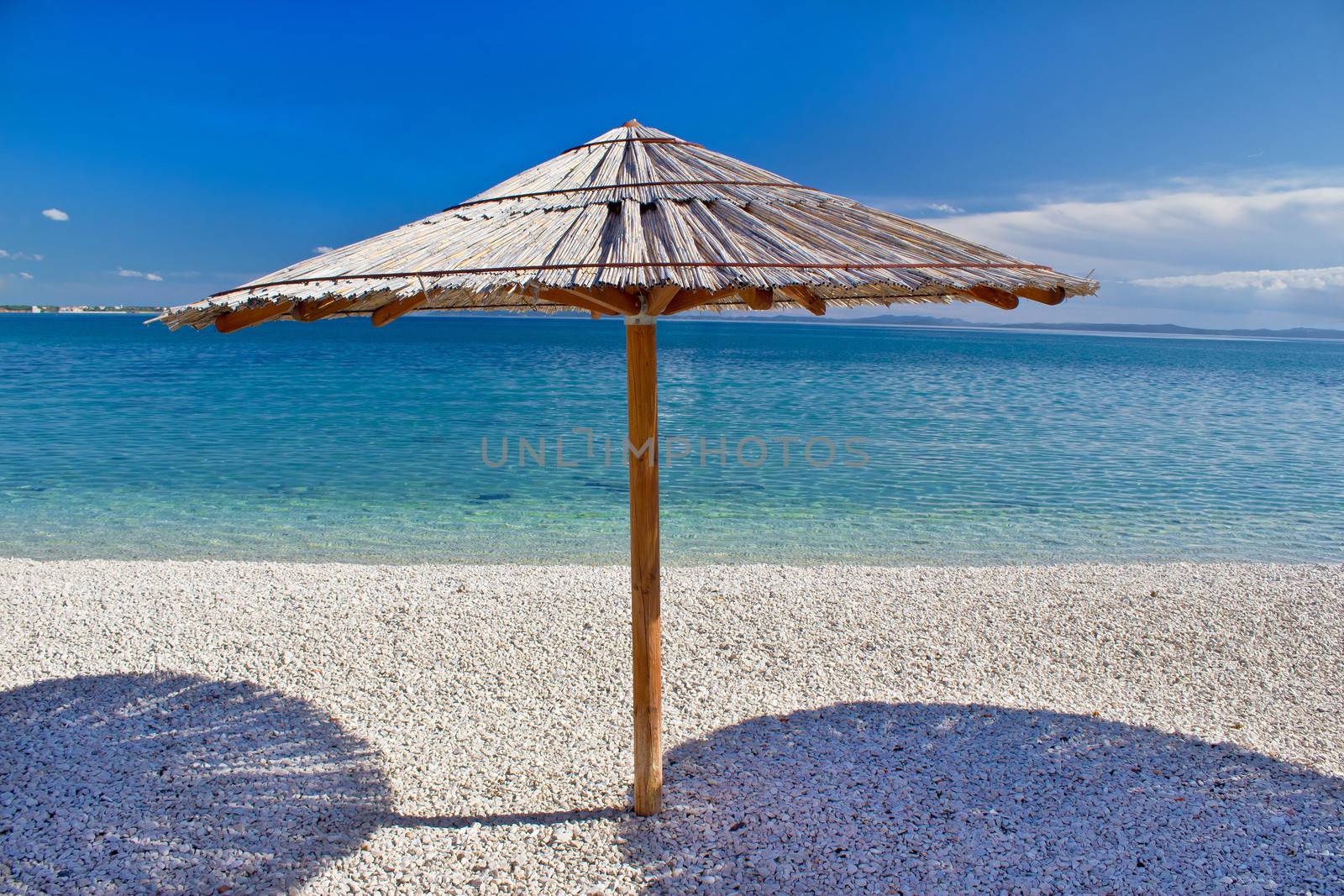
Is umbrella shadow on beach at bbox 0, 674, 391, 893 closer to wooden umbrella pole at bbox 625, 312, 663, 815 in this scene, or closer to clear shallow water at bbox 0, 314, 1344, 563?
wooden umbrella pole at bbox 625, 312, 663, 815

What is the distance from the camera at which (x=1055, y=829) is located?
→ 315 cm

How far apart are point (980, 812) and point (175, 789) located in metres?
3.30

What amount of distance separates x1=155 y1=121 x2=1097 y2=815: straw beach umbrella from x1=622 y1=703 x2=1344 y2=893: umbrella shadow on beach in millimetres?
437

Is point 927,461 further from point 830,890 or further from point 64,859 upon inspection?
point 64,859

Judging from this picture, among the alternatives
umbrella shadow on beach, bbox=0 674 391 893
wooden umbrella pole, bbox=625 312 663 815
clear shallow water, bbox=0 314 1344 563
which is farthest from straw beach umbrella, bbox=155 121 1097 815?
clear shallow water, bbox=0 314 1344 563

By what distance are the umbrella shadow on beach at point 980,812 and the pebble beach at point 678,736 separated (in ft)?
0.05

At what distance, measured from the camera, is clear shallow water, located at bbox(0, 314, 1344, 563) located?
Answer: 874 cm

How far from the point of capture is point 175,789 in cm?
337

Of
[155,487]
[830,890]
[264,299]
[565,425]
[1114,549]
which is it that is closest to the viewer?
[264,299]

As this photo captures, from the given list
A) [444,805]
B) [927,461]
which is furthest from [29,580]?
[927,461]

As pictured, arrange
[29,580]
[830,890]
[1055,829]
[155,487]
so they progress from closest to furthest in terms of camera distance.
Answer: [830,890]
[1055,829]
[29,580]
[155,487]

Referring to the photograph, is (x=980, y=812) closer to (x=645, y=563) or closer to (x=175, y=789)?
(x=645, y=563)

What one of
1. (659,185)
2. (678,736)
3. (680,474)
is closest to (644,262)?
(659,185)

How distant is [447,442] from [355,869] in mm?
14019
